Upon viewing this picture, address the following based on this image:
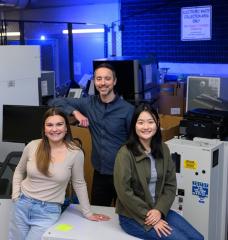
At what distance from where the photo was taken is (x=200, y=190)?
265 centimetres

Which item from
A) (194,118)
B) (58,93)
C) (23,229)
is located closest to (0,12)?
(58,93)

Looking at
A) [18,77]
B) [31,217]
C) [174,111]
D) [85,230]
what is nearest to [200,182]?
[85,230]

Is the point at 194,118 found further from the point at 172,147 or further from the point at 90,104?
the point at 90,104

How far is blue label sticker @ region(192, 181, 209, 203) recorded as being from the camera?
104 inches

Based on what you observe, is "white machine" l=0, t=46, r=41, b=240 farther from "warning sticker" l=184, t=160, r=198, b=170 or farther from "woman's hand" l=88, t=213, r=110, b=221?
"warning sticker" l=184, t=160, r=198, b=170

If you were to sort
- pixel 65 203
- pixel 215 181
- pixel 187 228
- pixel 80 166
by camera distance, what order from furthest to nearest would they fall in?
pixel 215 181 → pixel 65 203 → pixel 80 166 → pixel 187 228

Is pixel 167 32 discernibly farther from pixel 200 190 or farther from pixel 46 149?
pixel 46 149

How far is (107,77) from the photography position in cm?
239

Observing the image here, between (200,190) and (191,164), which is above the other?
(191,164)

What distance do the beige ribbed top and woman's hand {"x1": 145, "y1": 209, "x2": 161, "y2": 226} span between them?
1.29 feet

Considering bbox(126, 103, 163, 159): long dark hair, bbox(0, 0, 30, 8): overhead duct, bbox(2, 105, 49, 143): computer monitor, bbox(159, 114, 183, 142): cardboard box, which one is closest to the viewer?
bbox(126, 103, 163, 159): long dark hair

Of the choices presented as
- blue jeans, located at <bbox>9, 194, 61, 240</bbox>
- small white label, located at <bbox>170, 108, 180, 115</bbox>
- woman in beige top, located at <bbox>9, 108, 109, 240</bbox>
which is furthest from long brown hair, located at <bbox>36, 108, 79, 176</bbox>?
small white label, located at <bbox>170, 108, 180, 115</bbox>

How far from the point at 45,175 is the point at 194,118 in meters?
1.31

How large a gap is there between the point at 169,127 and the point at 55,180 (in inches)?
53.4
